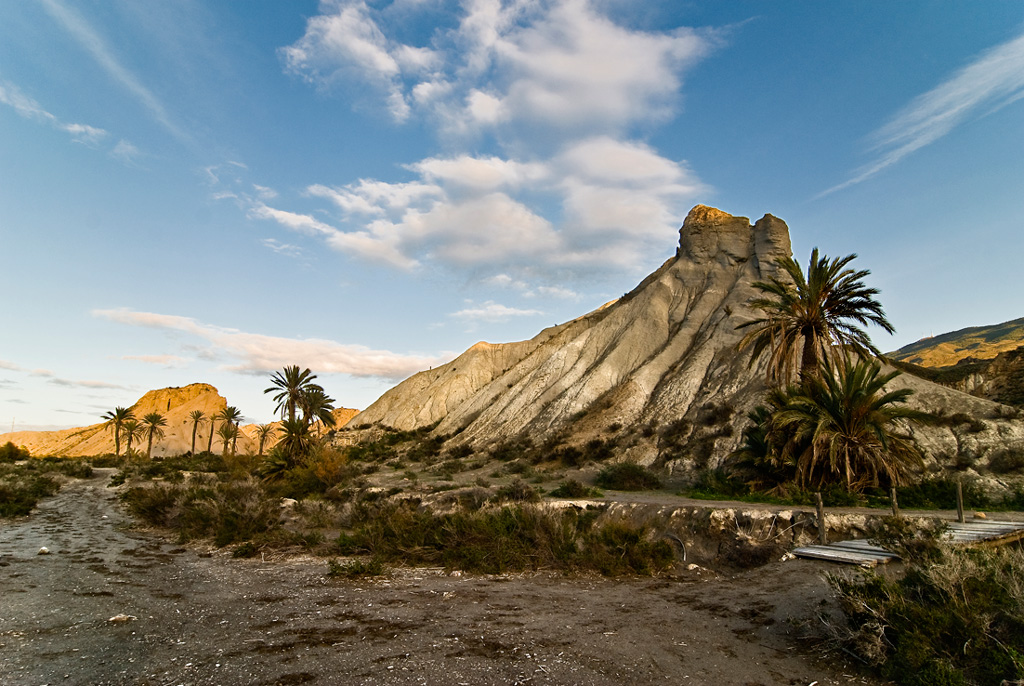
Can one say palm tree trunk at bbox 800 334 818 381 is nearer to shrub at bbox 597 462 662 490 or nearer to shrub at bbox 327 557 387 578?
shrub at bbox 597 462 662 490

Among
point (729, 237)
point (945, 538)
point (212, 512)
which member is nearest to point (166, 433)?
point (212, 512)

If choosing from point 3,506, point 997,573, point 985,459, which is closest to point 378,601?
point 997,573

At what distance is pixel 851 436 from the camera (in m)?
16.6

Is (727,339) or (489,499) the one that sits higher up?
(727,339)

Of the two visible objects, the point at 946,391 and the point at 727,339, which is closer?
the point at 946,391

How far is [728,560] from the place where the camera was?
12609 mm

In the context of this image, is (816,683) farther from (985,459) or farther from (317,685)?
(985,459)

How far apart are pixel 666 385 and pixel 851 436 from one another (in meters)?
17.9

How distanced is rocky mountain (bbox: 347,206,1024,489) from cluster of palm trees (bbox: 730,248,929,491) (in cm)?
388

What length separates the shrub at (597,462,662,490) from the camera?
22.2 m

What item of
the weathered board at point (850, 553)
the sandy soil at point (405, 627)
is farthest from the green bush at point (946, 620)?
the weathered board at point (850, 553)

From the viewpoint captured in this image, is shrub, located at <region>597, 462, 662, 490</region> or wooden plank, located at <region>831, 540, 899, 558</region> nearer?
wooden plank, located at <region>831, 540, 899, 558</region>

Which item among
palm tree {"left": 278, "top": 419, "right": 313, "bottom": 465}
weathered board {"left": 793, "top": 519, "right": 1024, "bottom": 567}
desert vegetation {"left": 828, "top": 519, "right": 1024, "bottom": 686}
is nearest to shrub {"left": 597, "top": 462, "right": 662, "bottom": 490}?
weathered board {"left": 793, "top": 519, "right": 1024, "bottom": 567}

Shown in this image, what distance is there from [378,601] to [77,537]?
1488 centimetres
